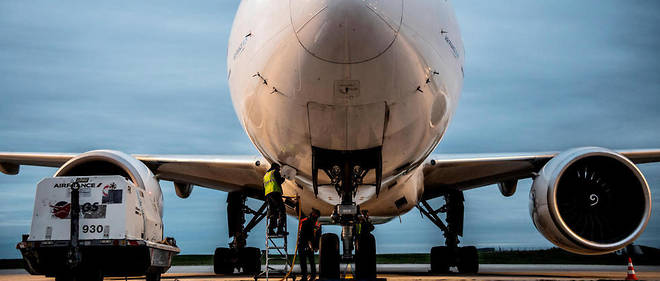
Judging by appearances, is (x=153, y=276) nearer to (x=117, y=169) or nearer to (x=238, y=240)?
(x=117, y=169)

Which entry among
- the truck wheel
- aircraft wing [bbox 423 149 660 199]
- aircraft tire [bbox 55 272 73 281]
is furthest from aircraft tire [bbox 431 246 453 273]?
aircraft tire [bbox 55 272 73 281]

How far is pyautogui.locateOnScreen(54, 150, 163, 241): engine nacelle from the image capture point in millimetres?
8477

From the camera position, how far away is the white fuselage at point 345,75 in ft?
16.0

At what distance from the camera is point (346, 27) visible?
15.6 feet

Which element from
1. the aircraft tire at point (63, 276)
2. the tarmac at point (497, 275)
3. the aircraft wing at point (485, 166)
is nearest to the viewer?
the aircraft tire at point (63, 276)

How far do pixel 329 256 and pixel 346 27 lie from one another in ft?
12.1

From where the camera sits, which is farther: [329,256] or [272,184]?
[329,256]

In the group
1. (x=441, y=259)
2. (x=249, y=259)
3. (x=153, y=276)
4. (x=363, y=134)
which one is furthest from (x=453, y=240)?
(x=363, y=134)

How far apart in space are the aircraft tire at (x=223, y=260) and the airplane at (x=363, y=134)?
211cm

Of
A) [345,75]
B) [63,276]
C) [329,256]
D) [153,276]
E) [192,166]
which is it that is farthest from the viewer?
[192,166]

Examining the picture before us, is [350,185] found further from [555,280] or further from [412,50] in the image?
[555,280]

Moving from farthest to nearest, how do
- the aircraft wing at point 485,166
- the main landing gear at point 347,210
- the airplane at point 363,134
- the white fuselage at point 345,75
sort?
the aircraft wing at point 485,166 < the main landing gear at point 347,210 < the airplane at point 363,134 < the white fuselage at point 345,75

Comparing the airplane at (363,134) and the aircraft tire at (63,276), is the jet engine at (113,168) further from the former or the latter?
the aircraft tire at (63,276)

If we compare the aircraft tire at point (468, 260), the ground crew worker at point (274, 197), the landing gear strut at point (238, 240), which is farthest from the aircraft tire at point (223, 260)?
the ground crew worker at point (274, 197)
